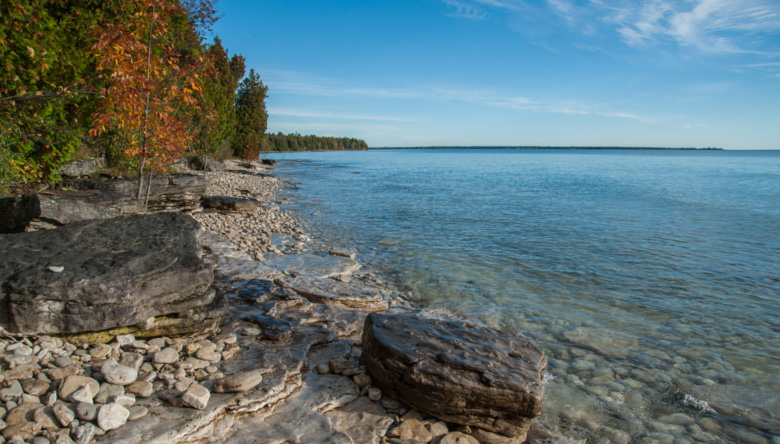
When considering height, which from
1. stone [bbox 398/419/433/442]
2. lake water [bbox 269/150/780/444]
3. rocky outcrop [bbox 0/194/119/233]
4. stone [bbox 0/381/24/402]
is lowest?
lake water [bbox 269/150/780/444]

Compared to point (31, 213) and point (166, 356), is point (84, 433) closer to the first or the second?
point (166, 356)

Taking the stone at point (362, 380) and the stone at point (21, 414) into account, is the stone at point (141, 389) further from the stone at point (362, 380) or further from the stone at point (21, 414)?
the stone at point (362, 380)

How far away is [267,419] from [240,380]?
1.64ft

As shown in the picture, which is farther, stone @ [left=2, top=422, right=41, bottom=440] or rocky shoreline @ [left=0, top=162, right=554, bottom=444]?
rocky shoreline @ [left=0, top=162, right=554, bottom=444]

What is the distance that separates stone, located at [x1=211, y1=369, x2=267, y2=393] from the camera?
4.12m

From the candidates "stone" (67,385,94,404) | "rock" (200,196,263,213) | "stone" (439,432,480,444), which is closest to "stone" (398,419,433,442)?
"stone" (439,432,480,444)

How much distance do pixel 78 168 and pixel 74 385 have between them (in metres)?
12.8

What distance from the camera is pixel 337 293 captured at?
7840 mm

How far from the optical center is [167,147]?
29.4ft

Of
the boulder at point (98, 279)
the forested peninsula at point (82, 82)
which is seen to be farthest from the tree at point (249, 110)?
the boulder at point (98, 279)

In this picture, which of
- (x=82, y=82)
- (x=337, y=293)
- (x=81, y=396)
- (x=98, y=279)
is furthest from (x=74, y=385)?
(x=82, y=82)

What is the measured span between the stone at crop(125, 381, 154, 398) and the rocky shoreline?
0.04ft

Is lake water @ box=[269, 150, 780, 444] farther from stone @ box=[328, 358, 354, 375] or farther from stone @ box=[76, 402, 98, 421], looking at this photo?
stone @ box=[76, 402, 98, 421]

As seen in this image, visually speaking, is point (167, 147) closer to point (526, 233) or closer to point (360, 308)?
point (360, 308)
